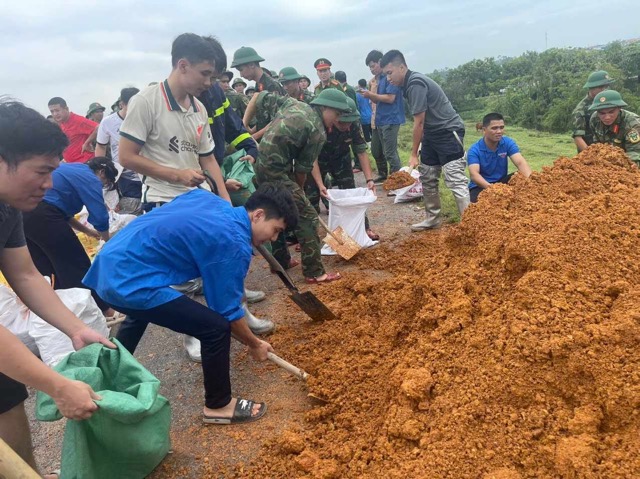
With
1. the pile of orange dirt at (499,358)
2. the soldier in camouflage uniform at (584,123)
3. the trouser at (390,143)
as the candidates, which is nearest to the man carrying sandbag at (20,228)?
the pile of orange dirt at (499,358)

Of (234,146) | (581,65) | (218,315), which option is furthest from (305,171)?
(581,65)

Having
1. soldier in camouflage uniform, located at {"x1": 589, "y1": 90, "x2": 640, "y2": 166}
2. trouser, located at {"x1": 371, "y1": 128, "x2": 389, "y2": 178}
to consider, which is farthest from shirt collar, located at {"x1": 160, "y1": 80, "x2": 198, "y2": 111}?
trouser, located at {"x1": 371, "y1": 128, "x2": 389, "y2": 178}

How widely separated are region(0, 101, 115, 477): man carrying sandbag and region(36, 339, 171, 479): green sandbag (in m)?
0.15

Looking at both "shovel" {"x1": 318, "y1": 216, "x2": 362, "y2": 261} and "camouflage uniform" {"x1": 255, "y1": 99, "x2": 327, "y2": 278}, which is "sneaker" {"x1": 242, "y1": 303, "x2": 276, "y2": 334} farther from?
"shovel" {"x1": 318, "y1": 216, "x2": 362, "y2": 261}

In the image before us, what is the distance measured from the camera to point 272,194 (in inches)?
93.4

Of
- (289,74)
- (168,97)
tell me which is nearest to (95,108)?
(289,74)

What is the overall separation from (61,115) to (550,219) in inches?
254

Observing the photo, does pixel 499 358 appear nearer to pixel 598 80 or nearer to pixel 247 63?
pixel 247 63

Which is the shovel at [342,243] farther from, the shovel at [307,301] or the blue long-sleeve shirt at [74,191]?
the blue long-sleeve shirt at [74,191]

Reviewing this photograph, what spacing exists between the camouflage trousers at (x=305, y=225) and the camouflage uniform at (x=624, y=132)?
3.60 m

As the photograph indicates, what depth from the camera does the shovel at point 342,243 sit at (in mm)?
4566

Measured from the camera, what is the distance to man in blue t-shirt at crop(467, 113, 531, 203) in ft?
15.2

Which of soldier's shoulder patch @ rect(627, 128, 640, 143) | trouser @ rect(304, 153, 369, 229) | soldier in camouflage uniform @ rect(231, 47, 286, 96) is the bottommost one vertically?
trouser @ rect(304, 153, 369, 229)

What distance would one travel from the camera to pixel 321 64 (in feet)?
25.5
